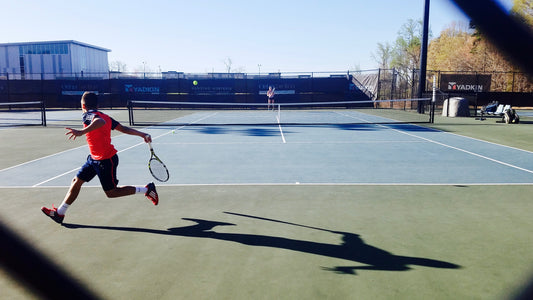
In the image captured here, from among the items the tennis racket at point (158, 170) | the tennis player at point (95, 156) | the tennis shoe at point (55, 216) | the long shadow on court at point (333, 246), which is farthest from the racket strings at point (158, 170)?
the tennis shoe at point (55, 216)

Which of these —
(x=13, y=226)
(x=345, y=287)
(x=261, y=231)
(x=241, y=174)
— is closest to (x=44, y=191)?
(x=13, y=226)

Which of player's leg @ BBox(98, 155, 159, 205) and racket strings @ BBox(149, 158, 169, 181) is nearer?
player's leg @ BBox(98, 155, 159, 205)

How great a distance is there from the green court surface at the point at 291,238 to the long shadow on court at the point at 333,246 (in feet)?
0.04

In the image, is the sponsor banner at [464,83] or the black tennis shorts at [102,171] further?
the sponsor banner at [464,83]

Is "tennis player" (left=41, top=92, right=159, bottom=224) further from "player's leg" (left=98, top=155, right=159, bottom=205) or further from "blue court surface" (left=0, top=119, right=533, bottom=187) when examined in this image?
"blue court surface" (left=0, top=119, right=533, bottom=187)

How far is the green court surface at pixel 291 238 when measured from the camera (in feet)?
11.7

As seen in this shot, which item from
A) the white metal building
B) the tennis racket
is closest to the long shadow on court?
the tennis racket

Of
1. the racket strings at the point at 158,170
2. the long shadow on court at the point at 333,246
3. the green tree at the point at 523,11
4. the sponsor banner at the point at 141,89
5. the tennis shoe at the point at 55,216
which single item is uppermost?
the sponsor banner at the point at 141,89

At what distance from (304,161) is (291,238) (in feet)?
16.5

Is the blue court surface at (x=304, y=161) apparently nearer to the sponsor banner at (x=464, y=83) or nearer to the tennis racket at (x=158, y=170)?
the tennis racket at (x=158, y=170)

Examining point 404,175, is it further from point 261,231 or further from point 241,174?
point 261,231

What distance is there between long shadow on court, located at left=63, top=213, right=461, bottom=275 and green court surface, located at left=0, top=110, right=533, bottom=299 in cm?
1

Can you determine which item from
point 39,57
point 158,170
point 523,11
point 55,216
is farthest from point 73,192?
point 39,57

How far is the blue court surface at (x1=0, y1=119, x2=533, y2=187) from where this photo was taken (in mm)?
7785
